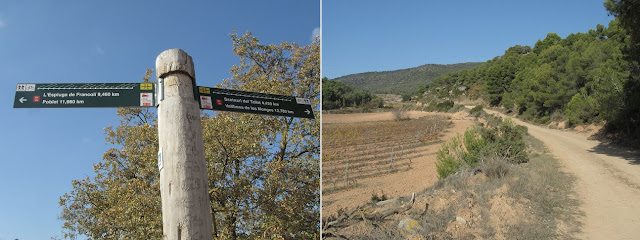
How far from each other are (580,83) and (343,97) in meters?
16.2

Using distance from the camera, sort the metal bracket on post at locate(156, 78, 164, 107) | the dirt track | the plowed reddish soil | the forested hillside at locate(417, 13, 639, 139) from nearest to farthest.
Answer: the metal bracket on post at locate(156, 78, 164, 107) < the dirt track < the plowed reddish soil < the forested hillside at locate(417, 13, 639, 139)

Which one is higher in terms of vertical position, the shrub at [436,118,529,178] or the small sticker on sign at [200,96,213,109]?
the small sticker on sign at [200,96,213,109]

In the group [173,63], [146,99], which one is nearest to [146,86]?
[146,99]

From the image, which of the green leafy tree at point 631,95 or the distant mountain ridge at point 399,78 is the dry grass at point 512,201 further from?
the distant mountain ridge at point 399,78

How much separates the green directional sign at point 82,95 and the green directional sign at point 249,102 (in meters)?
0.40

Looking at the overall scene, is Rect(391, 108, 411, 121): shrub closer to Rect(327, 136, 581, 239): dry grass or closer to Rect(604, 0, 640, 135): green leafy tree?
Rect(604, 0, 640, 135): green leafy tree

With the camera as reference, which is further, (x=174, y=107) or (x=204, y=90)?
(x=204, y=90)

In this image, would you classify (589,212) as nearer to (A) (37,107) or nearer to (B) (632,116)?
(A) (37,107)

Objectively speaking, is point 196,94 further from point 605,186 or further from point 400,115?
point 400,115

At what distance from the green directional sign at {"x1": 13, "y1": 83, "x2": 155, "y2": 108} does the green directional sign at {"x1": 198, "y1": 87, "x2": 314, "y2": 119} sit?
400 mm

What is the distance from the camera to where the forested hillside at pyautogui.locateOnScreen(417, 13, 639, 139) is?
15961 millimetres

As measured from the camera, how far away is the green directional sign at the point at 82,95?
284 cm

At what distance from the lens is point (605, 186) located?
9.22 meters

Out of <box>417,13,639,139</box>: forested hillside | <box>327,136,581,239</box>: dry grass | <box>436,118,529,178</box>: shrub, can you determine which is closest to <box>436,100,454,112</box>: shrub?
<box>417,13,639,139</box>: forested hillside
